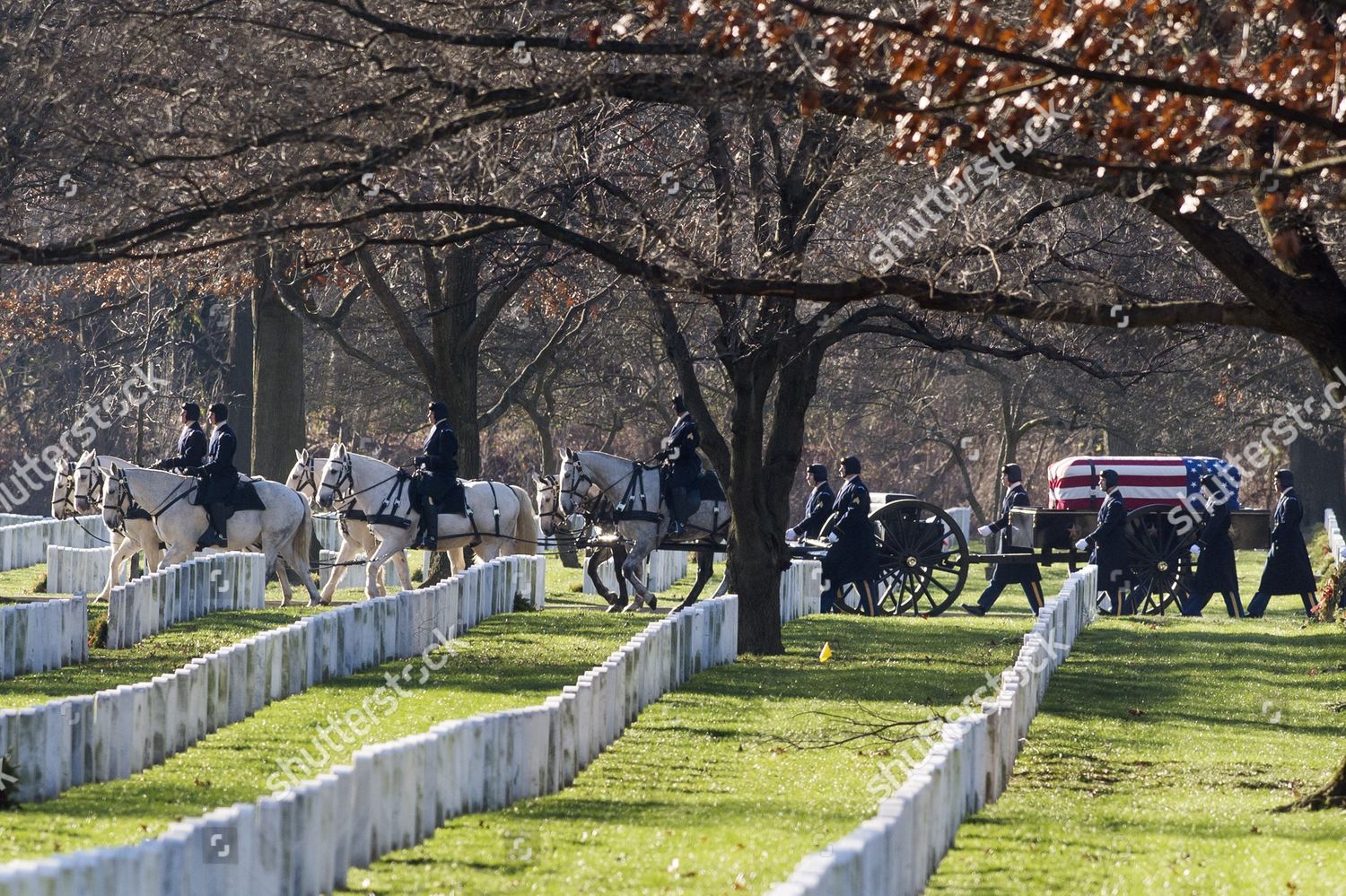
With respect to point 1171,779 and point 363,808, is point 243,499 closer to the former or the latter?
point 1171,779

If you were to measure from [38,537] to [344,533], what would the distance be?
375 inches

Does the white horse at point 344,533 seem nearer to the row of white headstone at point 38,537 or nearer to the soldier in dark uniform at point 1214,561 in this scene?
the row of white headstone at point 38,537

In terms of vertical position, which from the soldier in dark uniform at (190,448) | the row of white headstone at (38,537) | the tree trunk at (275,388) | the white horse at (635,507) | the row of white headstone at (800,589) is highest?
the tree trunk at (275,388)

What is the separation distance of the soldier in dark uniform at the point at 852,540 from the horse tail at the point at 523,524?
400 centimetres

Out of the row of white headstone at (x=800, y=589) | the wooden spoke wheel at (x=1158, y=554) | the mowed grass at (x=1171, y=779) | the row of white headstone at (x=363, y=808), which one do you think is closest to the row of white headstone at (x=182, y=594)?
the row of white headstone at (x=800, y=589)

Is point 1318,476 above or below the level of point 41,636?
above

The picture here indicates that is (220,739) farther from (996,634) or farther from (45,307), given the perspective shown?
(45,307)

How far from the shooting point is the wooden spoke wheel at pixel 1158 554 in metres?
24.8

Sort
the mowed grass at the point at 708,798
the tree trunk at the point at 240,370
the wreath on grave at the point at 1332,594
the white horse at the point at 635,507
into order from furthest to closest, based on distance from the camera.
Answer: the tree trunk at the point at 240,370
the white horse at the point at 635,507
the wreath on grave at the point at 1332,594
the mowed grass at the point at 708,798

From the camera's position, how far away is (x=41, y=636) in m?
15.2

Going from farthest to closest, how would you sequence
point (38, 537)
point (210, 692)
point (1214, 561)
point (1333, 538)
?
point (1333, 538) → point (38, 537) → point (1214, 561) → point (210, 692)

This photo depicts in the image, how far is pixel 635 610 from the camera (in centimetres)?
2195

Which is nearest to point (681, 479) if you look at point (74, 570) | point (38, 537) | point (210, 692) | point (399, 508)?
point (399, 508)

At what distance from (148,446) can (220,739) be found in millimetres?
41199
